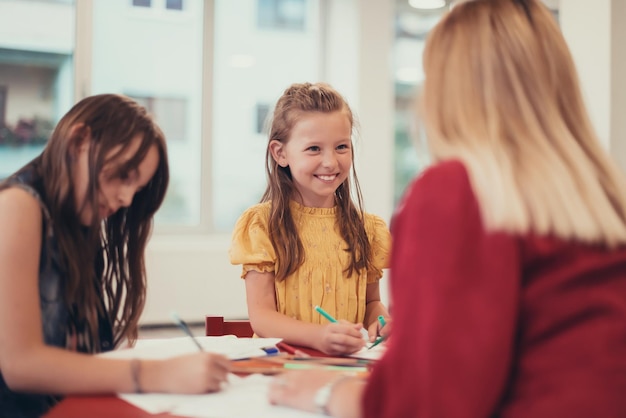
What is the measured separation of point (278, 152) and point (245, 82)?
3.59m

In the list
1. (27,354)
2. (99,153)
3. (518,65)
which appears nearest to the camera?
(518,65)

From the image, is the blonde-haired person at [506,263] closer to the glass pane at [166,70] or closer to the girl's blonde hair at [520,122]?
the girl's blonde hair at [520,122]

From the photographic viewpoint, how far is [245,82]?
210 inches

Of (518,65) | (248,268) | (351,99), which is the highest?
(351,99)

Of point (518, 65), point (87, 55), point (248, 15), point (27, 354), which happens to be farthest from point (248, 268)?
point (248, 15)

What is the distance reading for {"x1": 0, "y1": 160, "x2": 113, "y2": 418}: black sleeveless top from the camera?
112cm

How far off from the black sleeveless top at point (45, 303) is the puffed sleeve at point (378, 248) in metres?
0.89

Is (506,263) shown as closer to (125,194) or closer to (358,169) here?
(125,194)

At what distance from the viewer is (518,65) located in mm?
828

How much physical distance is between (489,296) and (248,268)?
3.61 ft

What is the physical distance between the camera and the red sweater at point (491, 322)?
69 cm

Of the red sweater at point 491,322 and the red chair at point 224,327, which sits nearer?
the red sweater at point 491,322

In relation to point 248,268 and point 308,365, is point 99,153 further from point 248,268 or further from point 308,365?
point 248,268

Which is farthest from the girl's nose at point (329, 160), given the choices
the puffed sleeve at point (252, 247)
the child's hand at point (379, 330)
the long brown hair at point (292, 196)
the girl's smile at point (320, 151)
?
the child's hand at point (379, 330)
